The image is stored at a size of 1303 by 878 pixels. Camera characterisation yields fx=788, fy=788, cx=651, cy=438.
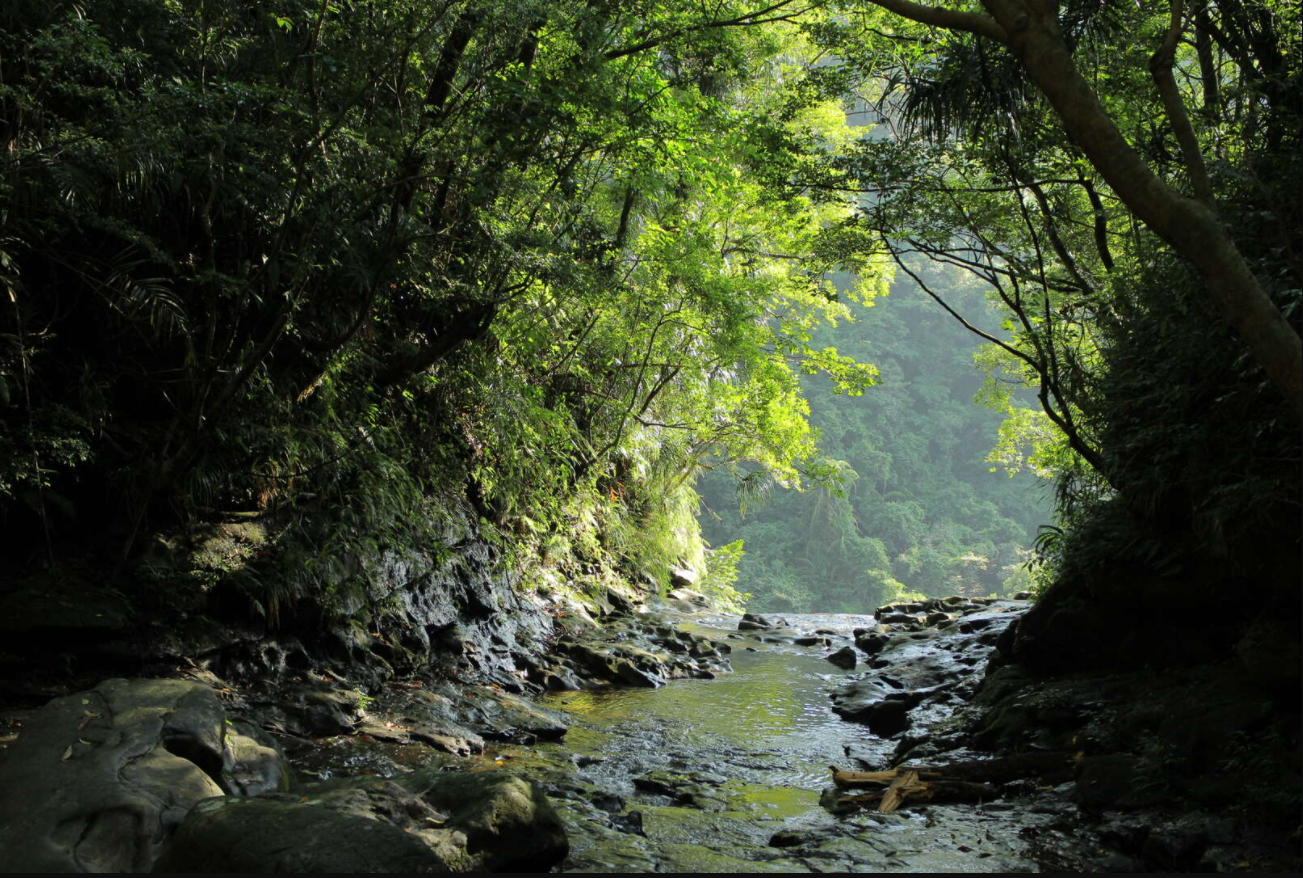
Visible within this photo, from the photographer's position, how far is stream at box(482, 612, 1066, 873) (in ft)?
11.6

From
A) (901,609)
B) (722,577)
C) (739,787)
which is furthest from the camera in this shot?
(722,577)

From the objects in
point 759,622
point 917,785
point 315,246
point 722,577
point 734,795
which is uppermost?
point 722,577

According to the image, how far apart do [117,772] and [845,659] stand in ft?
28.3

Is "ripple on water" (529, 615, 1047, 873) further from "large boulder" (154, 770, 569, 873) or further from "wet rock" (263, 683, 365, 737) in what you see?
"wet rock" (263, 683, 365, 737)

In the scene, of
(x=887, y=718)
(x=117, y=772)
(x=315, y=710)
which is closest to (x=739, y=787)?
(x=887, y=718)

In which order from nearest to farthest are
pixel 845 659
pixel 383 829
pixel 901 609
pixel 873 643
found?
Result: 1. pixel 383 829
2. pixel 845 659
3. pixel 873 643
4. pixel 901 609

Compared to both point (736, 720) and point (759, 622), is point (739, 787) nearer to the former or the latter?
point (736, 720)

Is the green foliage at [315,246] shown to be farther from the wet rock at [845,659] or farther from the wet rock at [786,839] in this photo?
the wet rock at [845,659]

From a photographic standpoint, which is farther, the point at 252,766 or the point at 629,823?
the point at 629,823

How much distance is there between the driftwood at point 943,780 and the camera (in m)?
4.38

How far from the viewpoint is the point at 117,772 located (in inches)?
114

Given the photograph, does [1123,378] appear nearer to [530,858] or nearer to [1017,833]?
[1017,833]

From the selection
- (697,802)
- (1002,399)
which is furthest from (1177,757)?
(1002,399)

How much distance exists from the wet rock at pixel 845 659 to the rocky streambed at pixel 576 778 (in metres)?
2.15
